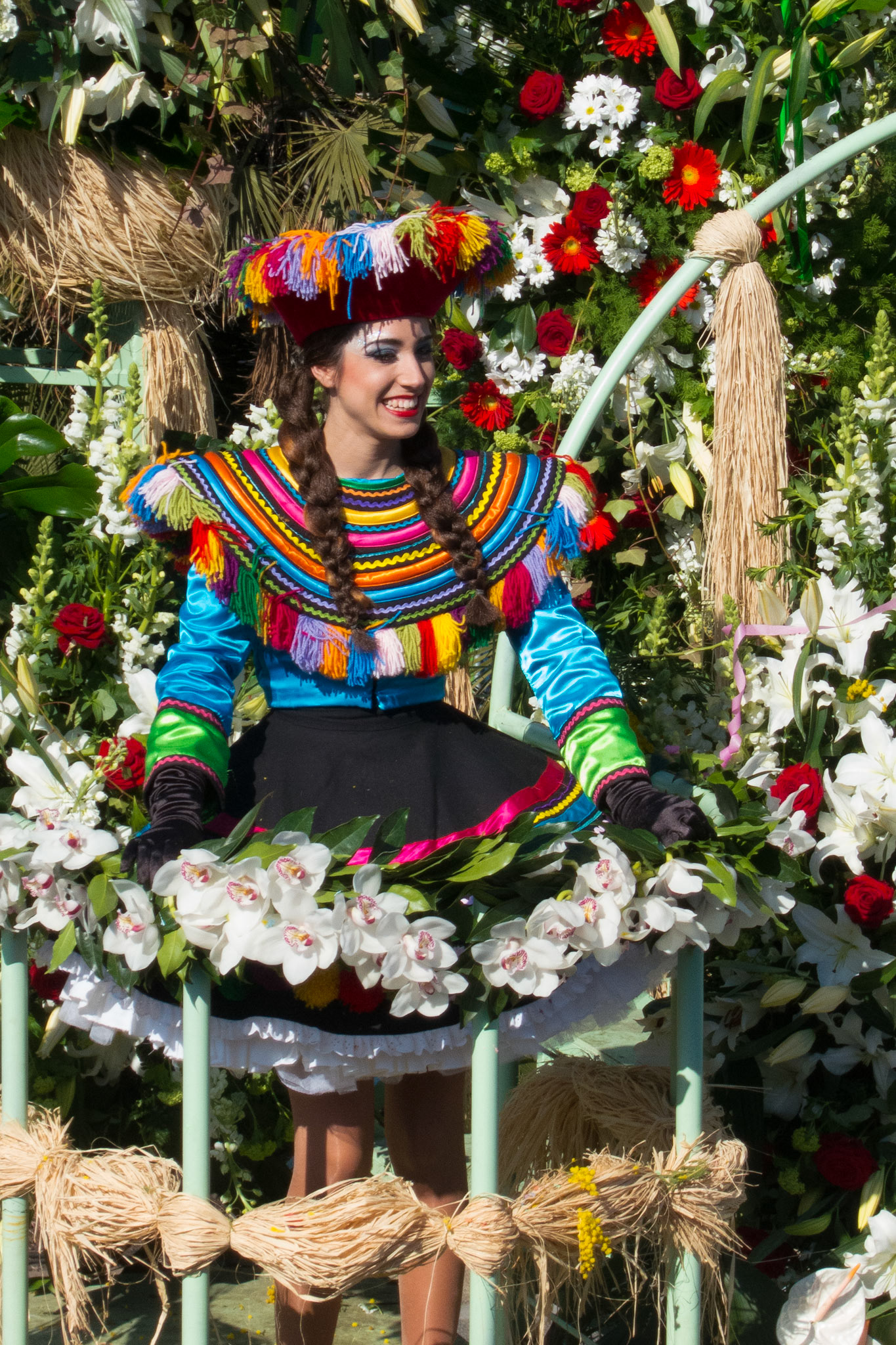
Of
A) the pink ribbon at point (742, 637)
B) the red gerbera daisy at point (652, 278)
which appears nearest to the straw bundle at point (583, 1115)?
the pink ribbon at point (742, 637)

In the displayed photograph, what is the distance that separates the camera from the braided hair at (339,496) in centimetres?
209

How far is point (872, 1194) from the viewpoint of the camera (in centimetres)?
233

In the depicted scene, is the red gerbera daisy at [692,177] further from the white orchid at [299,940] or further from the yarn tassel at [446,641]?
the white orchid at [299,940]

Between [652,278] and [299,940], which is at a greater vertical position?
[652,278]

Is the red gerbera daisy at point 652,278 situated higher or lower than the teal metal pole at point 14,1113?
higher

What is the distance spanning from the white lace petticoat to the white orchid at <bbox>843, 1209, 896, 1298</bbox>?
0.57 metres

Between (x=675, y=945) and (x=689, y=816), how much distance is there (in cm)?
17

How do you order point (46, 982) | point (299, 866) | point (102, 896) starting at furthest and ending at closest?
point (46, 982), point (102, 896), point (299, 866)

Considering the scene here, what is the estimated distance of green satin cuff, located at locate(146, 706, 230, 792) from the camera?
1.92m

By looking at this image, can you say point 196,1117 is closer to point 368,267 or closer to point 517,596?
point 517,596

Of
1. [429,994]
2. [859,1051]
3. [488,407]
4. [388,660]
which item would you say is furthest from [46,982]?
[488,407]

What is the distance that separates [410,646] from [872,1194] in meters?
1.18

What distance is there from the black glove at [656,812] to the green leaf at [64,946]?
0.68 m

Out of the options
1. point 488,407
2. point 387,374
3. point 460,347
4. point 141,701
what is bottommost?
point 141,701
